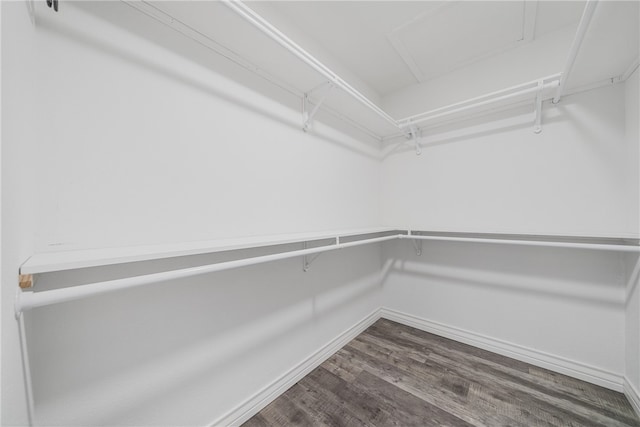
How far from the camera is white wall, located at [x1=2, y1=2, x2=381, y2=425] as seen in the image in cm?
67

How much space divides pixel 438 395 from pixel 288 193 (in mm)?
1528

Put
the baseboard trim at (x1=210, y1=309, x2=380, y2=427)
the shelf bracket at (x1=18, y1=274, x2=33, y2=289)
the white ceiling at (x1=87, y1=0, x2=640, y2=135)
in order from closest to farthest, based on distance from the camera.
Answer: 1. the shelf bracket at (x1=18, y1=274, x2=33, y2=289)
2. the white ceiling at (x1=87, y1=0, x2=640, y2=135)
3. the baseboard trim at (x1=210, y1=309, x2=380, y2=427)

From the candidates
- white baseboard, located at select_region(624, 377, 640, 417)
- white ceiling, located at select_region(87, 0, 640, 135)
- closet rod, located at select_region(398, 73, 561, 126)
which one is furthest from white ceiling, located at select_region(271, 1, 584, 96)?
white baseboard, located at select_region(624, 377, 640, 417)

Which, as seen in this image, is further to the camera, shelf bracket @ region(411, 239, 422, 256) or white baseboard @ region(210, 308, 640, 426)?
shelf bracket @ region(411, 239, 422, 256)

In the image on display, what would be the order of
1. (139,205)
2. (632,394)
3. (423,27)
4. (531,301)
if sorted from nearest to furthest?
(139,205)
(632,394)
(423,27)
(531,301)

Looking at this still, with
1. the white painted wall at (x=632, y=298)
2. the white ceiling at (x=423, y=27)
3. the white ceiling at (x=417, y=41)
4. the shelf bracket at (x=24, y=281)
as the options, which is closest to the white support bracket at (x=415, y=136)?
the white ceiling at (x=417, y=41)

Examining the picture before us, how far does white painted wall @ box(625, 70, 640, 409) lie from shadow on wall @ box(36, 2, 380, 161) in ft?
6.04

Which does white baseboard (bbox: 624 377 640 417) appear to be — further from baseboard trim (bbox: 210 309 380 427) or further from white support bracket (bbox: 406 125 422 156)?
white support bracket (bbox: 406 125 422 156)

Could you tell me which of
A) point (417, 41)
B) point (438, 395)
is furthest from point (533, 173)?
point (438, 395)

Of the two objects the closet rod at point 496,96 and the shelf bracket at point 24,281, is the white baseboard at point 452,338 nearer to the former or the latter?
the shelf bracket at point 24,281

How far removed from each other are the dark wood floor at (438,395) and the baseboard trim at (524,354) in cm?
5

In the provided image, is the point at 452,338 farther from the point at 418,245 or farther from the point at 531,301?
the point at 418,245

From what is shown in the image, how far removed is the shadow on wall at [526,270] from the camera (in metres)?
1.44

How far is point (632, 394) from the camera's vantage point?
1268 mm
